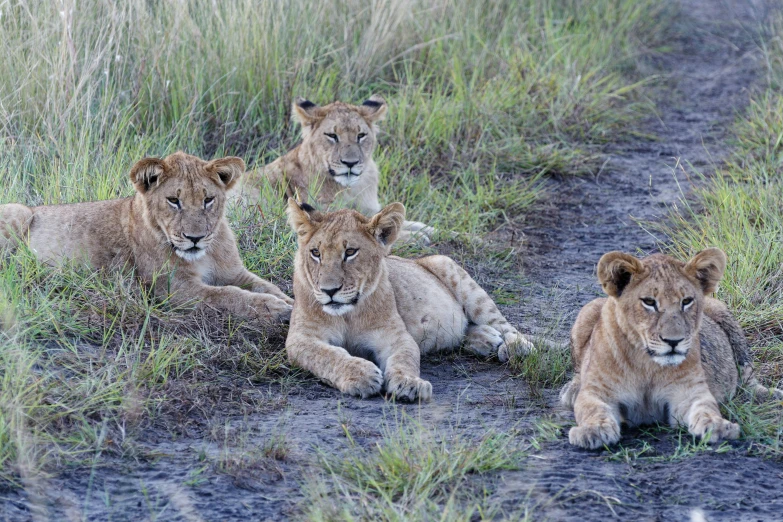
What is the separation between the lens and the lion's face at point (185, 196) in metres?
5.03

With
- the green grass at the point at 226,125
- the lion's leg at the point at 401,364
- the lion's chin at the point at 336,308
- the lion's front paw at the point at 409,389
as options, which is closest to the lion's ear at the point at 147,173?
the green grass at the point at 226,125

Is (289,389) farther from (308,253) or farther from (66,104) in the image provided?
(66,104)

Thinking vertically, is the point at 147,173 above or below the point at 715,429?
above

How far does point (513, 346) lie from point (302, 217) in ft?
3.66

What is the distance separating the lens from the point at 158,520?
3.29 meters

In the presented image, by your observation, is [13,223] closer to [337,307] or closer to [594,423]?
[337,307]

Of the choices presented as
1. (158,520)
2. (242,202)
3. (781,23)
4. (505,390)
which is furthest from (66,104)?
(781,23)

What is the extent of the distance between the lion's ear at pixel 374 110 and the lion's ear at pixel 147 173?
6.38 feet

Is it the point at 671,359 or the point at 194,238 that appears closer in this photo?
the point at 671,359

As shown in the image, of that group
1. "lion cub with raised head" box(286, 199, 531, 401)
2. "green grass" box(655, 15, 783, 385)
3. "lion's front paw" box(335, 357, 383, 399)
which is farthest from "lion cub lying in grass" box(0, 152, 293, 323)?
"green grass" box(655, 15, 783, 385)

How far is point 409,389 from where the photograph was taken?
434 cm

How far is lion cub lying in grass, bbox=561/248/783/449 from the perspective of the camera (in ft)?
12.4

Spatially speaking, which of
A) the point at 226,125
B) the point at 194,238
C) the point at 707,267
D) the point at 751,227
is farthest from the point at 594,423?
the point at 226,125

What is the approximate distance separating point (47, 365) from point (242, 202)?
2.06 meters
